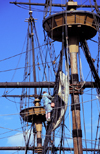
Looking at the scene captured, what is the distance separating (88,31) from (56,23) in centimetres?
188

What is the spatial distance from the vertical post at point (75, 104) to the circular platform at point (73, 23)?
0.55 metres

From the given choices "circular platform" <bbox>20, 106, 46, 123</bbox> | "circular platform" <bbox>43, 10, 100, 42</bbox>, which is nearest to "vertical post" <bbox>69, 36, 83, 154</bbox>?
"circular platform" <bbox>43, 10, 100, 42</bbox>

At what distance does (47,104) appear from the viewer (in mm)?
26859

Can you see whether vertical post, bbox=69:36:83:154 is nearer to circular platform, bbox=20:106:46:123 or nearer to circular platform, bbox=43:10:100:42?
circular platform, bbox=43:10:100:42

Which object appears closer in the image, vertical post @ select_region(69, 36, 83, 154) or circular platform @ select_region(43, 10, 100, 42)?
vertical post @ select_region(69, 36, 83, 154)

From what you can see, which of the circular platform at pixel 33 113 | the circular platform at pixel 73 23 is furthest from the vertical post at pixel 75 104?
the circular platform at pixel 33 113

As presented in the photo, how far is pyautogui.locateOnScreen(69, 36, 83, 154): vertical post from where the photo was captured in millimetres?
23359

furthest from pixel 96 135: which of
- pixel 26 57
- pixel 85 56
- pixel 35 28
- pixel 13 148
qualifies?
pixel 13 148

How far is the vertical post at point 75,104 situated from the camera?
23.4 metres

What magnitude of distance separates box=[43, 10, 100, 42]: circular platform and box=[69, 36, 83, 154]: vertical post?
1.82 feet

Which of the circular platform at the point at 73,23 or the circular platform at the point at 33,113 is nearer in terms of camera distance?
the circular platform at the point at 73,23

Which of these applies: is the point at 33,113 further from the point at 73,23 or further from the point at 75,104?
the point at 75,104

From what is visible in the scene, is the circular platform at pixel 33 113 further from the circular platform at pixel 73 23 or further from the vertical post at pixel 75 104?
the vertical post at pixel 75 104

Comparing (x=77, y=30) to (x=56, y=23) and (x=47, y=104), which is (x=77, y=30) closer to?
(x=56, y=23)
